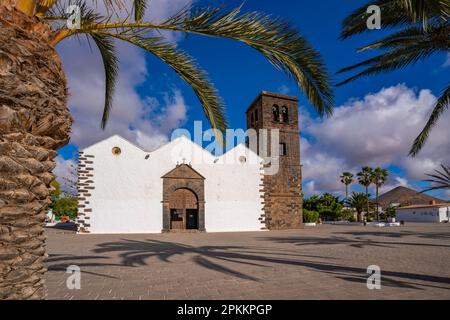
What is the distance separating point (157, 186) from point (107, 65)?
14664mm

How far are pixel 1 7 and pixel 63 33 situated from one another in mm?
800

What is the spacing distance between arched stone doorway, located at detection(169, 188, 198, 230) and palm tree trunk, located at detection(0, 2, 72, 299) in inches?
693

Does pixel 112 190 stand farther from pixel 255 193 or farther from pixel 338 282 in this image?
pixel 338 282

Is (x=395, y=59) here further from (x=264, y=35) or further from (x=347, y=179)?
(x=347, y=179)

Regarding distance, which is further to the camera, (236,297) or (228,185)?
(228,185)

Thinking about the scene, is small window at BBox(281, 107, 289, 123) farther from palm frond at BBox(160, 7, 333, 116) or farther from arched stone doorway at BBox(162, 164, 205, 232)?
palm frond at BBox(160, 7, 333, 116)

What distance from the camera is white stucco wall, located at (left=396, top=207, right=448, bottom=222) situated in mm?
45844

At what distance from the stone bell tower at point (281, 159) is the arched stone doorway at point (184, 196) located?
15.9ft

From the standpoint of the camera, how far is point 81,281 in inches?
207

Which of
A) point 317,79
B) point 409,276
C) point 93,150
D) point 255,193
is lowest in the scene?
point 409,276

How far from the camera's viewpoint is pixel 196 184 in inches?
802

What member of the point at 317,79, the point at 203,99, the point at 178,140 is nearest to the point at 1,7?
the point at 203,99

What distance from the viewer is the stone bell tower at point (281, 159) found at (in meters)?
21.9

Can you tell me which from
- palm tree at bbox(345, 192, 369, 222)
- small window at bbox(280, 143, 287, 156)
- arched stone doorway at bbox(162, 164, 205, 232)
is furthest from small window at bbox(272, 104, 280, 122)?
palm tree at bbox(345, 192, 369, 222)
